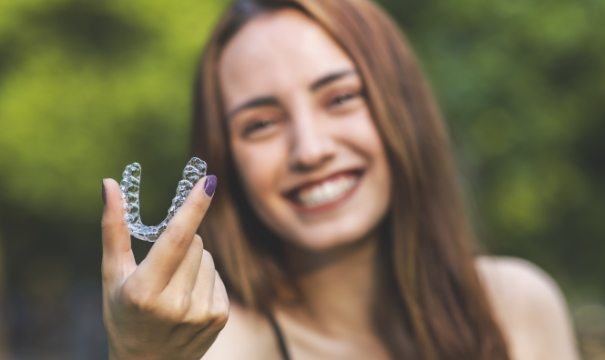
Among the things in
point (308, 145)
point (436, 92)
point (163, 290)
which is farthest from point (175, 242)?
point (436, 92)

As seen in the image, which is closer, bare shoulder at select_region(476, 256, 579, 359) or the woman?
the woman

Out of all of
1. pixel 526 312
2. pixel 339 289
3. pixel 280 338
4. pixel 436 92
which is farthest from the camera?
pixel 436 92

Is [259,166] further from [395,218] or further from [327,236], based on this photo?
[395,218]

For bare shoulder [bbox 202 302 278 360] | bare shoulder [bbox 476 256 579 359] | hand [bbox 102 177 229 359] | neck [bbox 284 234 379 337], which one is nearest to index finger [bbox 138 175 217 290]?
hand [bbox 102 177 229 359]

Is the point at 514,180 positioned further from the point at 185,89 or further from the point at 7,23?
the point at 7,23

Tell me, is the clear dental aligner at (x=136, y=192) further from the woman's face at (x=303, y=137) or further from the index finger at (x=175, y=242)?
the woman's face at (x=303, y=137)

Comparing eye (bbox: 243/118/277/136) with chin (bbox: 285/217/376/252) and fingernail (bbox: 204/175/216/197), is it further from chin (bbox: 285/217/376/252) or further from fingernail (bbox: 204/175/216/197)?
fingernail (bbox: 204/175/216/197)
